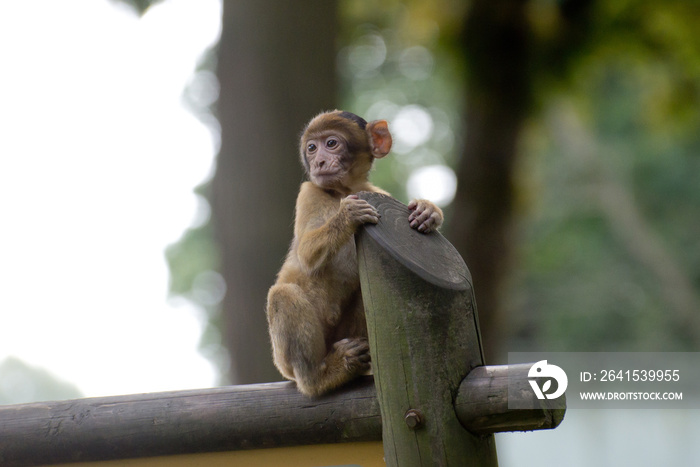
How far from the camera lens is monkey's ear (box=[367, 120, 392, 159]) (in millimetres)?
4555

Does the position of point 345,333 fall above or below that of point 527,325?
Answer: above

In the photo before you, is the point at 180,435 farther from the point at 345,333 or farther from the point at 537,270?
the point at 537,270

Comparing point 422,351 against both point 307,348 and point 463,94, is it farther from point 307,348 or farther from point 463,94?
point 463,94

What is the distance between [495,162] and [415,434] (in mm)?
6103

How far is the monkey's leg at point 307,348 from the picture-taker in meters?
3.44

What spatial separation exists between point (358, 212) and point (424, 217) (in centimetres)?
27

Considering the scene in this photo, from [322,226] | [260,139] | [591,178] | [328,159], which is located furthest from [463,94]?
[591,178]

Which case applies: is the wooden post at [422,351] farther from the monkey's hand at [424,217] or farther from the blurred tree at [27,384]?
the blurred tree at [27,384]

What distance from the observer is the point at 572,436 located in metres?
13.8

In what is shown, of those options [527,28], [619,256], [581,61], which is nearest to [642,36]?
[581,61]

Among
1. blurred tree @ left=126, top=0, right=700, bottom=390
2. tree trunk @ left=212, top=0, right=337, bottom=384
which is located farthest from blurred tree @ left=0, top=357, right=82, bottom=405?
tree trunk @ left=212, top=0, right=337, bottom=384

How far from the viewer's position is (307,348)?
3.66 meters

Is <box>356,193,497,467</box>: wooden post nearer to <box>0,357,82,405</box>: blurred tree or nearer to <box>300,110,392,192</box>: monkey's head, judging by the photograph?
<box>300,110,392,192</box>: monkey's head

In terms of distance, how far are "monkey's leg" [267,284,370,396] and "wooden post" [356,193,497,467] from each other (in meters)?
0.47
